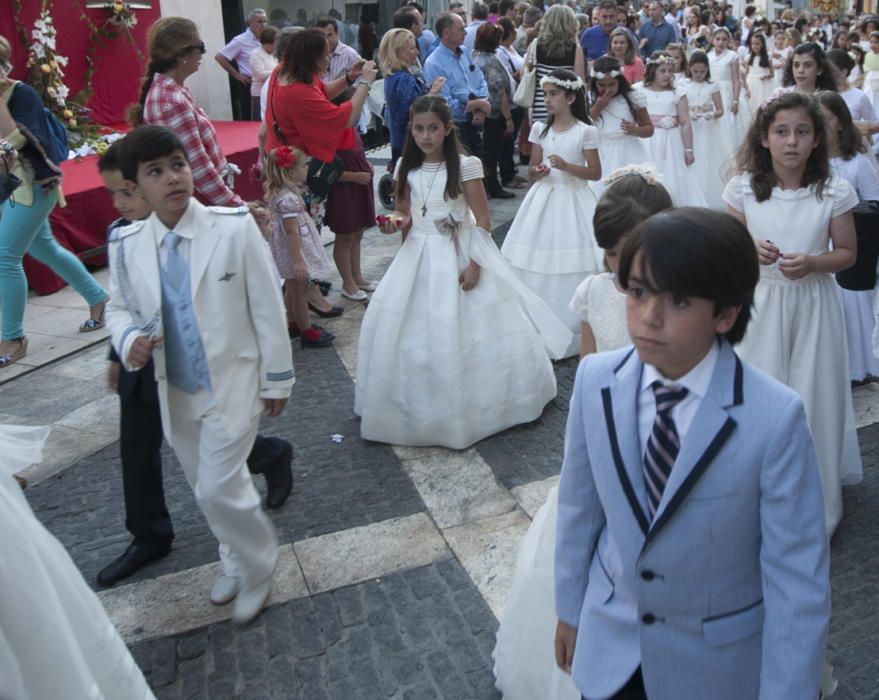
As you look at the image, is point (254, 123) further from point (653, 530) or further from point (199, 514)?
point (653, 530)

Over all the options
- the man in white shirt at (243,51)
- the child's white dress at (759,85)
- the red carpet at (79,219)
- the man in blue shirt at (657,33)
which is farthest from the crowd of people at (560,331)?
the man in blue shirt at (657,33)

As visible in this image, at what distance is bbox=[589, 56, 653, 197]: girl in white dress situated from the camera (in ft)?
25.0

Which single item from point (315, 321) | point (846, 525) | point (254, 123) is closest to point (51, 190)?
point (315, 321)

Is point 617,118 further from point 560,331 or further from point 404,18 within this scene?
point 560,331

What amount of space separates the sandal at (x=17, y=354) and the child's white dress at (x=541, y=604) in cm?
450

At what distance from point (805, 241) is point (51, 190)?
186 inches

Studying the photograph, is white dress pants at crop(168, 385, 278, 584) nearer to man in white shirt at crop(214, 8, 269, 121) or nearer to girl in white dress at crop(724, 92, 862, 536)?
girl in white dress at crop(724, 92, 862, 536)

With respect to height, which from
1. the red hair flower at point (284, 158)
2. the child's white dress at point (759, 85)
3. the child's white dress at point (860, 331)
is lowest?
the child's white dress at point (860, 331)

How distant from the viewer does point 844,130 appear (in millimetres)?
4590

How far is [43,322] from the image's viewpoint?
6.91 m

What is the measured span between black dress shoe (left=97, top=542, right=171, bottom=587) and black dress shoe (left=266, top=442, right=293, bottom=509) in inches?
22.4

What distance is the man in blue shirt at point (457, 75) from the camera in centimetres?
923

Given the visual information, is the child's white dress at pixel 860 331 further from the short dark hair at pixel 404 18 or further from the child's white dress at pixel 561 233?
the short dark hair at pixel 404 18

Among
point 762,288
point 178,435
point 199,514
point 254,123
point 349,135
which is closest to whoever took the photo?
point 178,435
